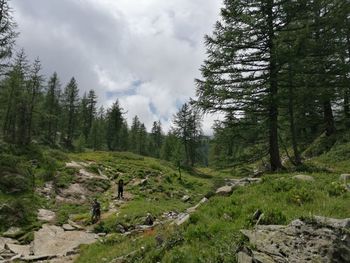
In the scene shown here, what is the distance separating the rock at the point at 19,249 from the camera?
59.4 feet

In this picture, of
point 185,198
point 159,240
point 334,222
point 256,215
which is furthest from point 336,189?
point 185,198

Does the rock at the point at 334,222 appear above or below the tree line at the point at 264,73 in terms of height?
below

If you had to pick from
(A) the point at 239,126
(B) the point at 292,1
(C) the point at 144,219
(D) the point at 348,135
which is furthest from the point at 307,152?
(C) the point at 144,219

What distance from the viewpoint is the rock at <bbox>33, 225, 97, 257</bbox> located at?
59.9 feet

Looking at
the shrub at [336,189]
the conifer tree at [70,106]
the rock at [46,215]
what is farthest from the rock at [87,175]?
the conifer tree at [70,106]

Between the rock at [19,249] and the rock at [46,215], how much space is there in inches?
191

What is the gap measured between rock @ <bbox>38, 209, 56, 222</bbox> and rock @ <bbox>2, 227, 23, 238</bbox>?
229cm

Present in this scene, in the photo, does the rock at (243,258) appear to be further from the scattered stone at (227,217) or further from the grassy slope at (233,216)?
the scattered stone at (227,217)

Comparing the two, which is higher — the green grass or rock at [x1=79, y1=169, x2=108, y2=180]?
rock at [x1=79, y1=169, x2=108, y2=180]

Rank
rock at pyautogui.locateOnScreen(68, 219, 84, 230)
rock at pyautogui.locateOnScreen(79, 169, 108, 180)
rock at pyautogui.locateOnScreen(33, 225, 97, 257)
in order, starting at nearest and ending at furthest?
rock at pyautogui.locateOnScreen(33, 225, 97, 257) → rock at pyautogui.locateOnScreen(68, 219, 84, 230) → rock at pyautogui.locateOnScreen(79, 169, 108, 180)

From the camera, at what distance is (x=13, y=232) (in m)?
21.4

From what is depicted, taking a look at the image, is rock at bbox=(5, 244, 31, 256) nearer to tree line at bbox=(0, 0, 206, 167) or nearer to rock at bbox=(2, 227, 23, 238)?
rock at bbox=(2, 227, 23, 238)

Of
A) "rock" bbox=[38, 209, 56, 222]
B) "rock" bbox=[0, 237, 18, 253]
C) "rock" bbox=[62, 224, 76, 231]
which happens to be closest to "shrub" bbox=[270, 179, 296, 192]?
"rock" bbox=[62, 224, 76, 231]

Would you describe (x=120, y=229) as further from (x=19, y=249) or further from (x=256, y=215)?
(x=256, y=215)
